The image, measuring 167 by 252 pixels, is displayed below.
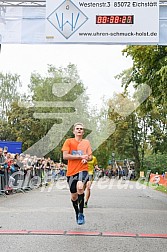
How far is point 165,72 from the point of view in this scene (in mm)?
16656

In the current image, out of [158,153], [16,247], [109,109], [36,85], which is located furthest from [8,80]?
[16,247]

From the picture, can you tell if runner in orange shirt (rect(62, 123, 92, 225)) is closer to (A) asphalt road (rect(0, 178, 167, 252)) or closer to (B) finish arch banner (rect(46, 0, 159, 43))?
(A) asphalt road (rect(0, 178, 167, 252))

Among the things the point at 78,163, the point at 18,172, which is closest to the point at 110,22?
the point at 78,163

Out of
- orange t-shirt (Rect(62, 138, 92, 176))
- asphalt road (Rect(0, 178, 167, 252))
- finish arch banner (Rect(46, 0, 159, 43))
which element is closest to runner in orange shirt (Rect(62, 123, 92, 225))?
orange t-shirt (Rect(62, 138, 92, 176))

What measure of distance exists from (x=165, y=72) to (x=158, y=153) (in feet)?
147

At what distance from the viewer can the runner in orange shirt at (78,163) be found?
29.1 feet

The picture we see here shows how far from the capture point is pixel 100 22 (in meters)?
11.0

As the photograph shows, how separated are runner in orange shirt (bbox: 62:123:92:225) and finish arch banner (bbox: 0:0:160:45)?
283 centimetres

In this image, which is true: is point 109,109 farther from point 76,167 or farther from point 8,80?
point 76,167

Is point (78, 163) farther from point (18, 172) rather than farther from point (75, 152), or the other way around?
point (18, 172)

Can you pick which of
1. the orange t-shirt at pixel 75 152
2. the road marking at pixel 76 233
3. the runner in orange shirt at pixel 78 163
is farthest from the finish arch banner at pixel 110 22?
the road marking at pixel 76 233

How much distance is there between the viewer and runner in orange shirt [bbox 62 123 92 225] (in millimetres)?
8867

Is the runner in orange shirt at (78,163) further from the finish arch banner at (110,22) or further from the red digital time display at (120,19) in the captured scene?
the red digital time display at (120,19)

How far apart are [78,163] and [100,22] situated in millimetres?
3587
